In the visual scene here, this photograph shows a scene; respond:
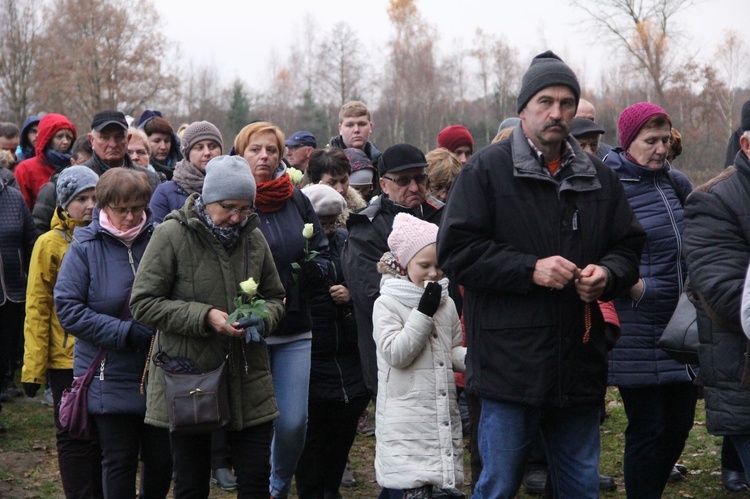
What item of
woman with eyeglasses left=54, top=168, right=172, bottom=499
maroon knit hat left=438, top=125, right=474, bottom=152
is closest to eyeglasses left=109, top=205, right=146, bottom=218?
woman with eyeglasses left=54, top=168, right=172, bottom=499

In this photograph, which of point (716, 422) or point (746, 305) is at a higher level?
point (746, 305)

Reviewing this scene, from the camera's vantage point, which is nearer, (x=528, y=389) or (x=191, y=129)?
(x=528, y=389)

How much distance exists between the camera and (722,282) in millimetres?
3996

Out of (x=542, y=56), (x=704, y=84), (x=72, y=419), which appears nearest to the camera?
(x=542, y=56)

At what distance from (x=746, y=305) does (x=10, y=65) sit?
134 feet

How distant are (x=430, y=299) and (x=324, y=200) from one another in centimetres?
196

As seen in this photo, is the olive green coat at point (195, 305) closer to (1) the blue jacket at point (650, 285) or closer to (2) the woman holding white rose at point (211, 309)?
(2) the woman holding white rose at point (211, 309)

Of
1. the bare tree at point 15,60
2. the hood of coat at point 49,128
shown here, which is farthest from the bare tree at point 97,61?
the hood of coat at point 49,128

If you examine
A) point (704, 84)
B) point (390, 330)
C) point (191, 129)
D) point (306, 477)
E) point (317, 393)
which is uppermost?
point (704, 84)

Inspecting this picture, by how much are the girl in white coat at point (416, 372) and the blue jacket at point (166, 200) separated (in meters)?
1.71

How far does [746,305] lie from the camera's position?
3.58m

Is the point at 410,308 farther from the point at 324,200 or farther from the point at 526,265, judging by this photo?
the point at 324,200

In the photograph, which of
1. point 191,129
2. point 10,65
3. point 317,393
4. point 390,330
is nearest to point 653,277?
Result: point 390,330

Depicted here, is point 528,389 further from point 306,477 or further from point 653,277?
point 306,477
